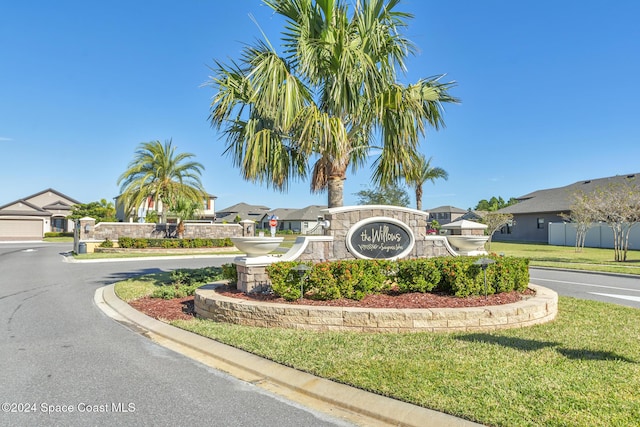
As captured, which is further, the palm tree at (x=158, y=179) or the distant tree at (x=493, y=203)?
the distant tree at (x=493, y=203)

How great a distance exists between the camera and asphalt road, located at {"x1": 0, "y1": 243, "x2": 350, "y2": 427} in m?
3.79

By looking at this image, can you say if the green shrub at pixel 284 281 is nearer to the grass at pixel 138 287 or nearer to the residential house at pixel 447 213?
the grass at pixel 138 287

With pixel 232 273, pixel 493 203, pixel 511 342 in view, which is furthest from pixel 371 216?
pixel 493 203

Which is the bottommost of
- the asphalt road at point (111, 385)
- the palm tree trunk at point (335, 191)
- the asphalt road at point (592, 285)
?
the asphalt road at point (592, 285)

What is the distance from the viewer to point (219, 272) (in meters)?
12.2

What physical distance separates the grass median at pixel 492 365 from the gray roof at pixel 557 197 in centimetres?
3411

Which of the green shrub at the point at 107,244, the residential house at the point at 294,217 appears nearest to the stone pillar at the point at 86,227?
the green shrub at the point at 107,244

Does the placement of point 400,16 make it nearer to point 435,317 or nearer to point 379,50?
point 379,50

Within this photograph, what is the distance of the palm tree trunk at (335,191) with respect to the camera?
9.71 metres

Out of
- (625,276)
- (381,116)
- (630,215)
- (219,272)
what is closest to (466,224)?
(381,116)

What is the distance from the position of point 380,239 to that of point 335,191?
173 centimetres

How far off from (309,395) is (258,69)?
6.77 m

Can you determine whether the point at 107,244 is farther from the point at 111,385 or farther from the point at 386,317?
the point at 386,317

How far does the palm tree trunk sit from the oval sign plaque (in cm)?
136
